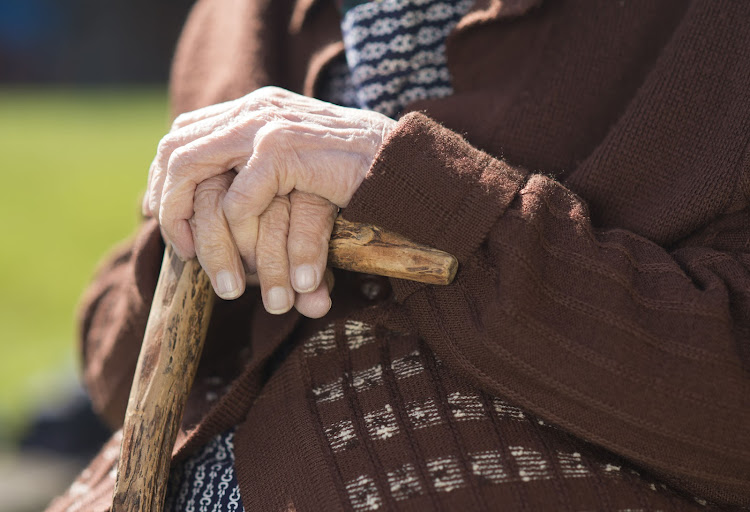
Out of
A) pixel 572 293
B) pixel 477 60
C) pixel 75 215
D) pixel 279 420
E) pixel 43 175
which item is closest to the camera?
pixel 572 293

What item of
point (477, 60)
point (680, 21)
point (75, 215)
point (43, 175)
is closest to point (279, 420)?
point (477, 60)

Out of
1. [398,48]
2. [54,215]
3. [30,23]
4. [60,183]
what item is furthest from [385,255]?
[30,23]

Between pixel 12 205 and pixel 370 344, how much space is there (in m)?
5.15

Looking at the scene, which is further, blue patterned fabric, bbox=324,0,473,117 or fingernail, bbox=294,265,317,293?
blue patterned fabric, bbox=324,0,473,117

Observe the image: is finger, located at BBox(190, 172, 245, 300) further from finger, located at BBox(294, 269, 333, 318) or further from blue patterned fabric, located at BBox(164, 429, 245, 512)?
blue patterned fabric, located at BBox(164, 429, 245, 512)

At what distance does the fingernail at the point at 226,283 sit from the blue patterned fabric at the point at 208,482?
0.94 ft

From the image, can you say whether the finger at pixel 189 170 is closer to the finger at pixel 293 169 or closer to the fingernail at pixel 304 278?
the finger at pixel 293 169

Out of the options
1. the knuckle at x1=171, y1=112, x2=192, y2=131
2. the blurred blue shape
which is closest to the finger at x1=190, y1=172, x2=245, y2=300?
the knuckle at x1=171, y1=112, x2=192, y2=131

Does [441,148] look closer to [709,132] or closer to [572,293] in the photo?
[572,293]

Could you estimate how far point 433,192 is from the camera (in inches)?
35.8

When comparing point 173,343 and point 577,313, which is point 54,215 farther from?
point 577,313

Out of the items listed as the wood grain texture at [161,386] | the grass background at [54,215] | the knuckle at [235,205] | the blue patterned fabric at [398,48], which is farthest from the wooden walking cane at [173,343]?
the grass background at [54,215]

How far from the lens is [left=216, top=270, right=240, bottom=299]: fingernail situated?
95cm

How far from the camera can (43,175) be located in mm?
5871
